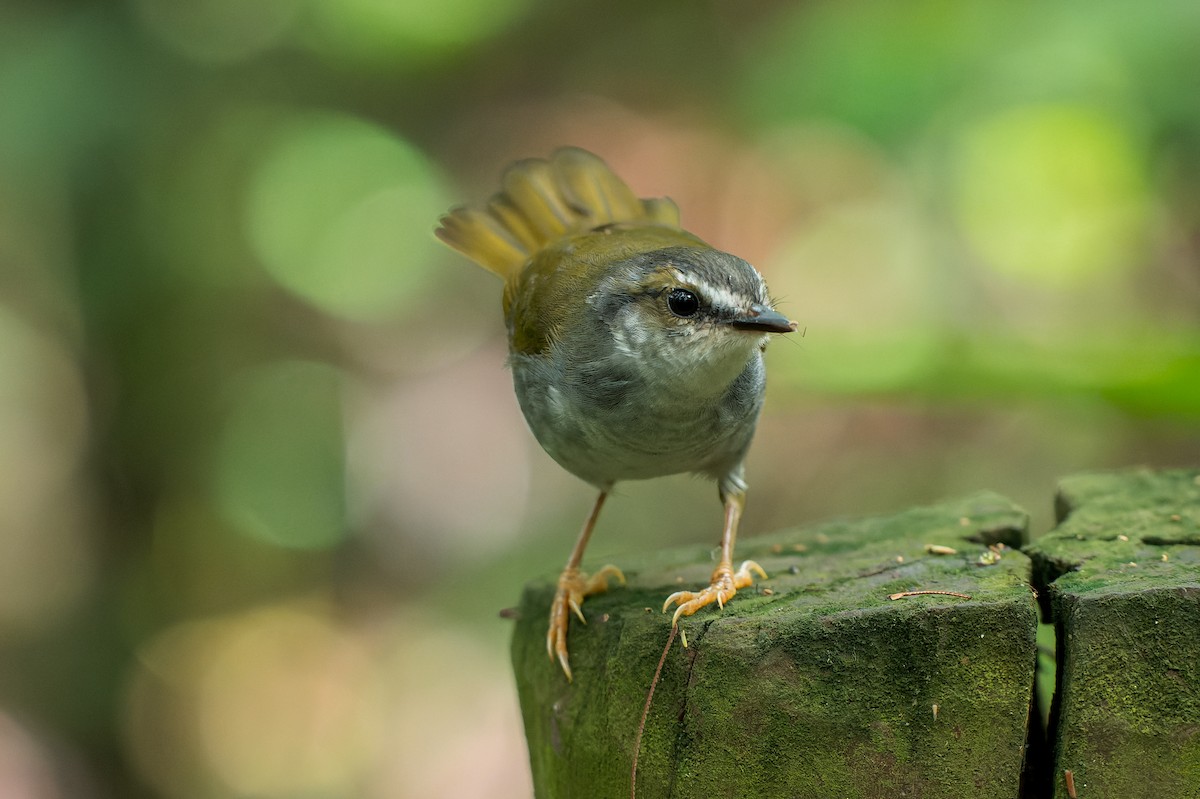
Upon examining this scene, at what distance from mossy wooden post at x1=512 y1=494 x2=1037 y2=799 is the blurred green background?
1779 millimetres

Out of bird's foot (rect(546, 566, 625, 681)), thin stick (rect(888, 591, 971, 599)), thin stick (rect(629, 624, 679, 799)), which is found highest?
thin stick (rect(888, 591, 971, 599))

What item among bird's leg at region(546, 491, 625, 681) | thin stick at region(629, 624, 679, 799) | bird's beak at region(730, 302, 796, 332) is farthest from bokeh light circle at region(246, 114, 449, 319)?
thin stick at region(629, 624, 679, 799)

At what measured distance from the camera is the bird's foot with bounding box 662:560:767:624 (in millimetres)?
2322

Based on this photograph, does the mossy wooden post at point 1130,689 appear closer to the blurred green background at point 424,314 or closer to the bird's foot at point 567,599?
the bird's foot at point 567,599

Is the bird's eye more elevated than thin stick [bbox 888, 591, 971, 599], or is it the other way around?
the bird's eye

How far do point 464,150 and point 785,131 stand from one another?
2298 mm

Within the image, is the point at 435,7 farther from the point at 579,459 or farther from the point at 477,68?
the point at 579,459

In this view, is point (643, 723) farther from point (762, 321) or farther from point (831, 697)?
point (762, 321)

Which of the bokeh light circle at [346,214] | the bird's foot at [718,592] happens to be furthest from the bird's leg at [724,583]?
the bokeh light circle at [346,214]

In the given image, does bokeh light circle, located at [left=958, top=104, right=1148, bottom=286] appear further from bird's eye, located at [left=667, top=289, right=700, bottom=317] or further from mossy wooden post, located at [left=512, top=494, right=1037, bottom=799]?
mossy wooden post, located at [left=512, top=494, right=1037, bottom=799]

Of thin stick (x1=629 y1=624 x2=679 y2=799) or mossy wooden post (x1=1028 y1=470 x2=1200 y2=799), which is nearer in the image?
mossy wooden post (x1=1028 y1=470 x2=1200 y2=799)

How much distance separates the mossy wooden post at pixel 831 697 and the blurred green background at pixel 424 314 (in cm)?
178

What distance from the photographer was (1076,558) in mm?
2334

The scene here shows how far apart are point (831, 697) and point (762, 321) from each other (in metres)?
0.90
